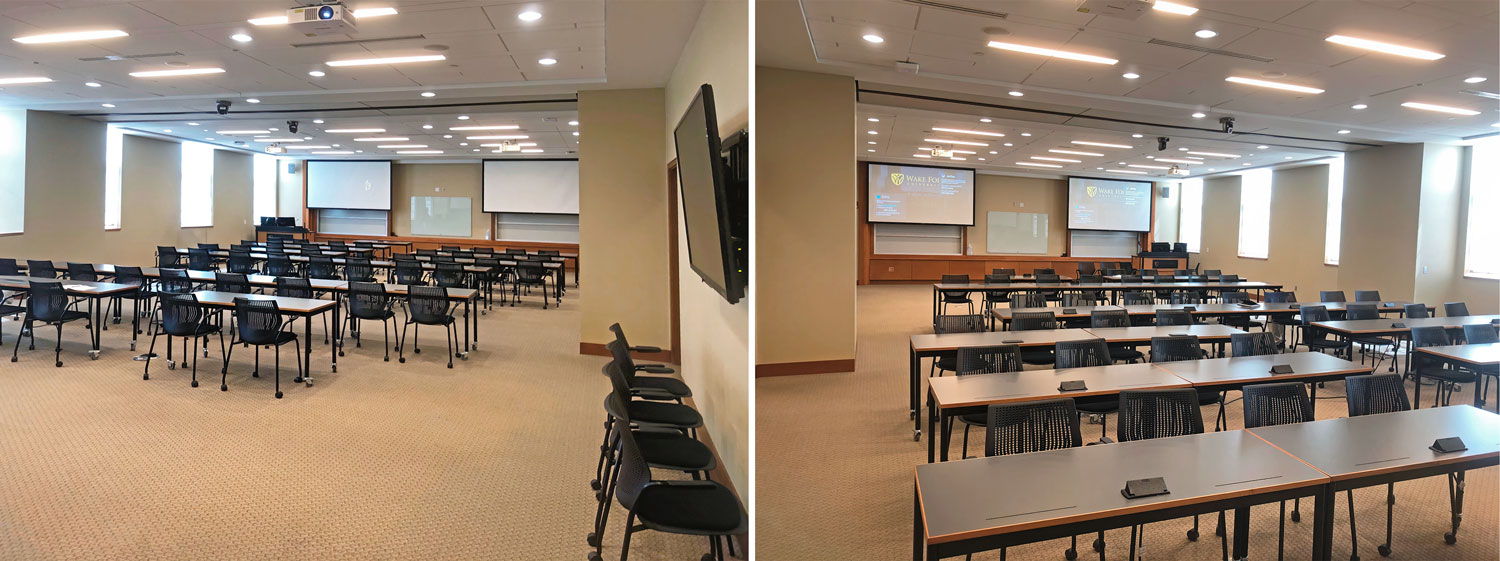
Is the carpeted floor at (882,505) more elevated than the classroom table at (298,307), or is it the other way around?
the classroom table at (298,307)

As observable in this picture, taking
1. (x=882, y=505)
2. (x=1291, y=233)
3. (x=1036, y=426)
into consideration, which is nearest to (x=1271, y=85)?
(x=1036, y=426)

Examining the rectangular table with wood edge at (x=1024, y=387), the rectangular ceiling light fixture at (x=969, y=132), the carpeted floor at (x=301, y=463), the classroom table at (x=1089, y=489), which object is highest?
the rectangular ceiling light fixture at (x=969, y=132)

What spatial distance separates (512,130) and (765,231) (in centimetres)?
709

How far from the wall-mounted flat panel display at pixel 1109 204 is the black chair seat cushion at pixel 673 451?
671 inches

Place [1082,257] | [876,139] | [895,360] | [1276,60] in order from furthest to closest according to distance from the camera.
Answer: [1082,257] → [876,139] → [895,360] → [1276,60]

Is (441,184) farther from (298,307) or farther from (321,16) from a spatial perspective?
(321,16)

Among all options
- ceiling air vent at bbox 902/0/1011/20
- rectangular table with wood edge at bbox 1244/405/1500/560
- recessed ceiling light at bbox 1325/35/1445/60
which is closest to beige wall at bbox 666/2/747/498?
ceiling air vent at bbox 902/0/1011/20

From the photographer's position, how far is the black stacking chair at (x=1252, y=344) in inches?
187

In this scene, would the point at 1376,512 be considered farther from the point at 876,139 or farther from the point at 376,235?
the point at 376,235

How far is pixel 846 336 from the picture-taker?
21.3 feet

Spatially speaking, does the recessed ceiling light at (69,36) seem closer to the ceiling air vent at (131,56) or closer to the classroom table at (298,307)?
the ceiling air vent at (131,56)

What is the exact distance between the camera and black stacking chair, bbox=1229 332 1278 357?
475 cm

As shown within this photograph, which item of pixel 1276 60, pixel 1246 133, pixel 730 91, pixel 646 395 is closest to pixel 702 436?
pixel 646 395

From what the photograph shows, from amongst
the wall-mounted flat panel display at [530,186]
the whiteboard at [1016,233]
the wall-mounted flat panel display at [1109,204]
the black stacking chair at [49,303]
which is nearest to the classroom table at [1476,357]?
the black stacking chair at [49,303]
